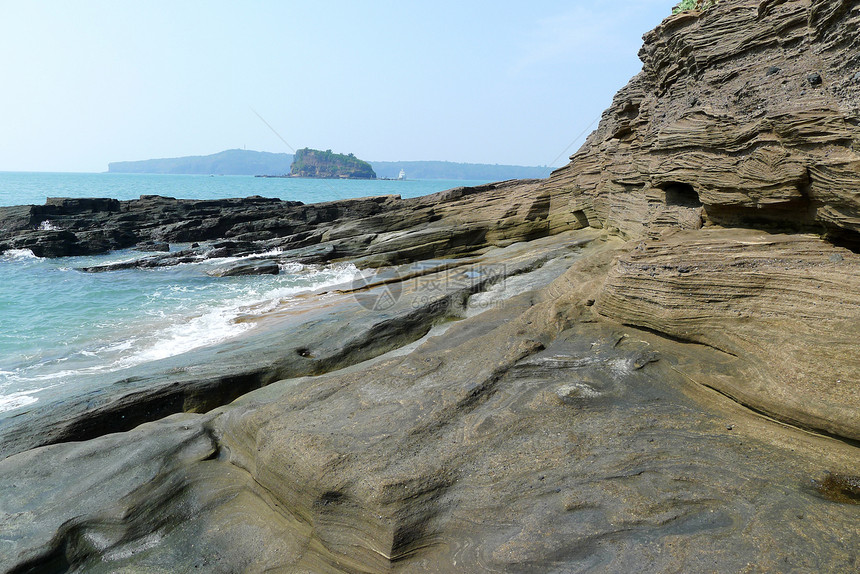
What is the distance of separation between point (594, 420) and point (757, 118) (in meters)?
5.48

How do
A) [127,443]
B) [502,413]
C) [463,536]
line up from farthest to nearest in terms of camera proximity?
[127,443] → [502,413] → [463,536]

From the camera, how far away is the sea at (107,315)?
Result: 1180 centimetres

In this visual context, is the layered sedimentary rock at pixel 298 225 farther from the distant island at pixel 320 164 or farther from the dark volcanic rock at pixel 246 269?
the distant island at pixel 320 164

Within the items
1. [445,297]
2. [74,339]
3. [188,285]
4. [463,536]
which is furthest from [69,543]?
[188,285]

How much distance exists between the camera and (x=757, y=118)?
7.50m

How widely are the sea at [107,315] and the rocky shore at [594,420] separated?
304 cm

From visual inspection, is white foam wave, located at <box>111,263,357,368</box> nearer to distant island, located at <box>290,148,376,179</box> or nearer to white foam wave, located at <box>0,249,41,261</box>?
white foam wave, located at <box>0,249,41,261</box>

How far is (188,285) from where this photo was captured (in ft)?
72.9

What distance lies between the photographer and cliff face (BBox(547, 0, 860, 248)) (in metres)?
5.98

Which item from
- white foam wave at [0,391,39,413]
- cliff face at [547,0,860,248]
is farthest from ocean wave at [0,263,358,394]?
cliff face at [547,0,860,248]

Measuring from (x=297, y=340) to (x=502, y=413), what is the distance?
640cm

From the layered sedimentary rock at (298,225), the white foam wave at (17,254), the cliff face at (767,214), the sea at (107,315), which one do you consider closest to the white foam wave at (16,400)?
the sea at (107,315)

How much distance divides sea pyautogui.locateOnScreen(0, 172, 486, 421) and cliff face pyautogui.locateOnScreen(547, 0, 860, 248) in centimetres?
1164

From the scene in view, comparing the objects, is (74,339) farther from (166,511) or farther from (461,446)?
(461,446)
